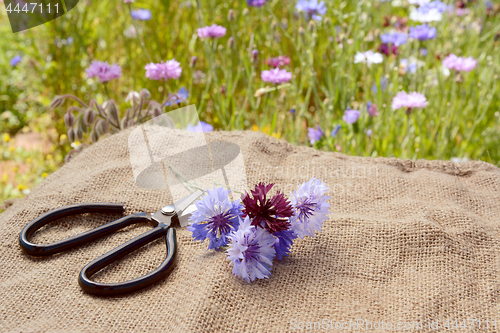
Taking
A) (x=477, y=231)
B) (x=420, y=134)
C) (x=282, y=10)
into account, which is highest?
(x=282, y=10)

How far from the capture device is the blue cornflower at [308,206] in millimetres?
599

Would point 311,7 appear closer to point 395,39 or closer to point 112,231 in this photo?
point 395,39

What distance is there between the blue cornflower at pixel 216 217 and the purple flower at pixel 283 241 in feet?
0.22

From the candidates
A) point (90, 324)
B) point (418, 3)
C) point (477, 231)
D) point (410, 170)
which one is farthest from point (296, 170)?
point (418, 3)

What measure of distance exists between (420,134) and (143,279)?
45.2 inches

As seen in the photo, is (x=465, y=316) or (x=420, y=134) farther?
(x=420, y=134)

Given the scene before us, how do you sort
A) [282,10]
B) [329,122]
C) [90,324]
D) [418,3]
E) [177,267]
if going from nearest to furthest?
[90,324] < [177,267] < [329,122] < [418,3] < [282,10]

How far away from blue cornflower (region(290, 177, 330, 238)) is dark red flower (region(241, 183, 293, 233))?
0.11 ft

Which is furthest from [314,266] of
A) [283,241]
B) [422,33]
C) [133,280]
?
[422,33]

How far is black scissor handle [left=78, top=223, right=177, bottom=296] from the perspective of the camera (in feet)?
1.93

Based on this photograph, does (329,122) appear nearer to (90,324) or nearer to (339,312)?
(339,312)

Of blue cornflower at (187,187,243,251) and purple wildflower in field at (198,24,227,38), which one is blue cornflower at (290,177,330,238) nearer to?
blue cornflower at (187,187,243,251)

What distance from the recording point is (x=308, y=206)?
0.60 meters

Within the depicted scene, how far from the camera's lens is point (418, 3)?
4.95ft
